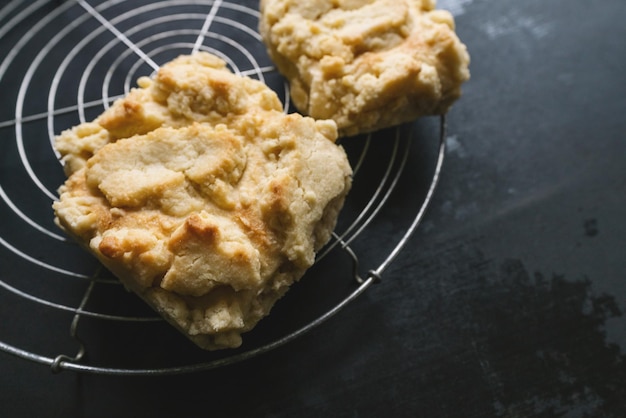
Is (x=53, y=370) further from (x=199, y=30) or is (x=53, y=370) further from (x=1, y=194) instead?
(x=199, y=30)

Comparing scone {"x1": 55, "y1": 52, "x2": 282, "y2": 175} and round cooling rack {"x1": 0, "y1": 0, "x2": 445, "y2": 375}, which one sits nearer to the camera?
scone {"x1": 55, "y1": 52, "x2": 282, "y2": 175}

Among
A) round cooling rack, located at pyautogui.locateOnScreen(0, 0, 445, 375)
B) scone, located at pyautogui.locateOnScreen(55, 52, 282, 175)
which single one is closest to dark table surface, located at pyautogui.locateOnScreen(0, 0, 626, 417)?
round cooling rack, located at pyautogui.locateOnScreen(0, 0, 445, 375)

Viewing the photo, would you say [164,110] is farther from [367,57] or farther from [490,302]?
[490,302]

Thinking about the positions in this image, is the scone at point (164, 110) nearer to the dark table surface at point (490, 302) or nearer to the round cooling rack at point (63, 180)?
the round cooling rack at point (63, 180)

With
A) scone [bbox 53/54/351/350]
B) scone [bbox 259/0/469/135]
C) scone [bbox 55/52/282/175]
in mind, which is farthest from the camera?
scone [bbox 259/0/469/135]

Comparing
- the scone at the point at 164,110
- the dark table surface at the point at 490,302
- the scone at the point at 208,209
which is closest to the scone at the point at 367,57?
the scone at the point at 208,209

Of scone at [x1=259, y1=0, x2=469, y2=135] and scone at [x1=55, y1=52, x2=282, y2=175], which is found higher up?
scone at [x1=55, y1=52, x2=282, y2=175]

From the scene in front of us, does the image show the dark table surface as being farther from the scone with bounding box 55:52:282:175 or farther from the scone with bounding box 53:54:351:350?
the scone with bounding box 55:52:282:175
